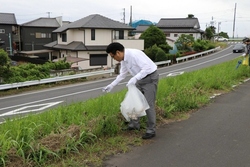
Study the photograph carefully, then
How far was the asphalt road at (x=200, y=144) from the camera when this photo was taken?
140 inches

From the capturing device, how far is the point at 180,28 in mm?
60781

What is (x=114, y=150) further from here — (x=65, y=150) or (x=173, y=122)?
(x=173, y=122)

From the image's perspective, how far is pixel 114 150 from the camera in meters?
3.89

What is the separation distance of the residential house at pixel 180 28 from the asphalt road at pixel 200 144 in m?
54.9

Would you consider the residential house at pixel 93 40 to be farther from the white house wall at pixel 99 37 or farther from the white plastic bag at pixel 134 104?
the white plastic bag at pixel 134 104

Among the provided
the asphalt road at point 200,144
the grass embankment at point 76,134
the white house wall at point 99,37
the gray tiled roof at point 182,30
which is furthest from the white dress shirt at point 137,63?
the gray tiled roof at point 182,30

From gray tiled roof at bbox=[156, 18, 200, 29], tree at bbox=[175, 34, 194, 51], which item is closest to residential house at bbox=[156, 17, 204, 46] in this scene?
gray tiled roof at bbox=[156, 18, 200, 29]

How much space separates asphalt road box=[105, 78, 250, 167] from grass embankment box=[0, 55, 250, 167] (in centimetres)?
27

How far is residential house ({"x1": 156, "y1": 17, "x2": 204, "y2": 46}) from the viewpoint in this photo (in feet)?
194

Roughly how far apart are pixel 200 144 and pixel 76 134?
1.93 metres

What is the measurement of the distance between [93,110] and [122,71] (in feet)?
3.64

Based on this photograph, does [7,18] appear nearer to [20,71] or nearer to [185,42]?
[20,71]

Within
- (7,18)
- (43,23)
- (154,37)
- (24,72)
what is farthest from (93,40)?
(7,18)

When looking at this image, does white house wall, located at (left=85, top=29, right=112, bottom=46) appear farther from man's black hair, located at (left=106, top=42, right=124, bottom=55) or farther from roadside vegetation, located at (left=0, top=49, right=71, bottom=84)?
man's black hair, located at (left=106, top=42, right=124, bottom=55)
